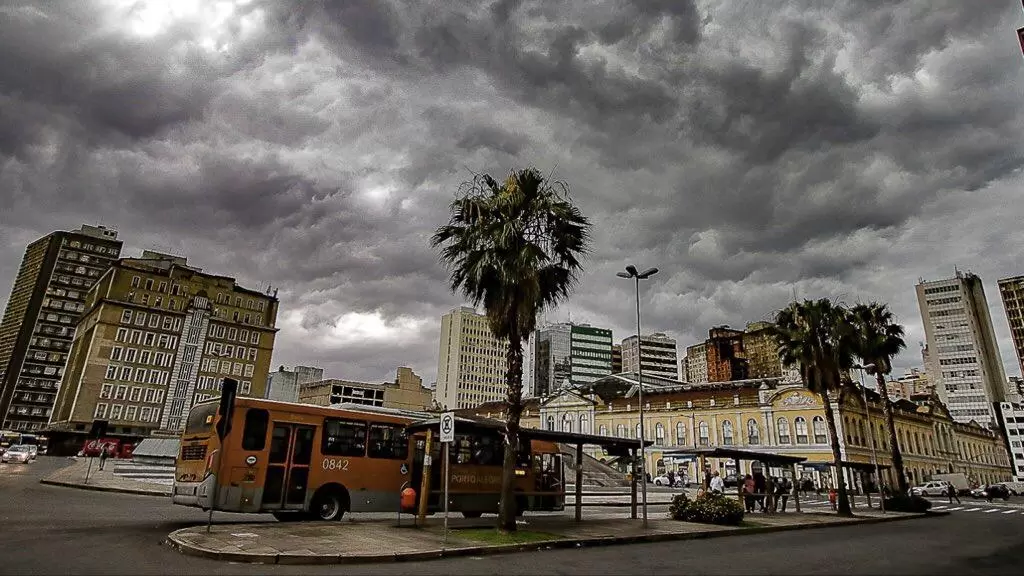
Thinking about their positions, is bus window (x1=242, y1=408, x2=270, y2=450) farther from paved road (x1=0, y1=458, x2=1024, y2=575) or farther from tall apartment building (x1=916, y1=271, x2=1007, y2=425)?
tall apartment building (x1=916, y1=271, x2=1007, y2=425)

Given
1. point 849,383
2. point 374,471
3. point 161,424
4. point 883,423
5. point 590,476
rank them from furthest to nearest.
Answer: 1. point 161,424
2. point 883,423
3. point 590,476
4. point 849,383
5. point 374,471

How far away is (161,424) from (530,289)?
255ft

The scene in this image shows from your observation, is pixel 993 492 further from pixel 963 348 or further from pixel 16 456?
pixel 963 348

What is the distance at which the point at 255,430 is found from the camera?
15844 mm

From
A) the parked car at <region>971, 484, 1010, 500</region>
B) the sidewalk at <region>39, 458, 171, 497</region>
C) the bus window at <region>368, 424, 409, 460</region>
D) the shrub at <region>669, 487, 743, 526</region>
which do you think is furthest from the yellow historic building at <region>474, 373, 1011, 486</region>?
the sidewalk at <region>39, 458, 171, 497</region>

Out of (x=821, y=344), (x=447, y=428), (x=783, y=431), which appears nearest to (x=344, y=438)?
(x=447, y=428)

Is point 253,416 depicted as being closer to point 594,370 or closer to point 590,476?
point 590,476

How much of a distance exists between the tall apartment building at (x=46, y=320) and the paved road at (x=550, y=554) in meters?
103

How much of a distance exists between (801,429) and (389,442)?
5695 cm

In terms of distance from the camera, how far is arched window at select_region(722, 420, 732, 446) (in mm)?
66188

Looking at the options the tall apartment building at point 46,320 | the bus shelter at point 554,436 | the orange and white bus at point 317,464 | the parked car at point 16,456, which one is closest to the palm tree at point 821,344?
the bus shelter at point 554,436

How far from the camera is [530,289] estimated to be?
1648cm

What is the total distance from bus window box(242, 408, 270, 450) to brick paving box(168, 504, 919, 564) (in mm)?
2042

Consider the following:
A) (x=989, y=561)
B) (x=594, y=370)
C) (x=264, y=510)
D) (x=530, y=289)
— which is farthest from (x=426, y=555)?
(x=594, y=370)
